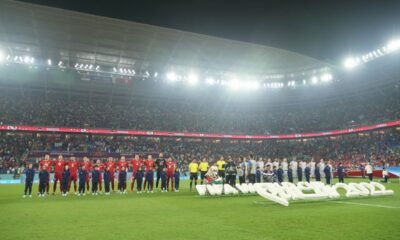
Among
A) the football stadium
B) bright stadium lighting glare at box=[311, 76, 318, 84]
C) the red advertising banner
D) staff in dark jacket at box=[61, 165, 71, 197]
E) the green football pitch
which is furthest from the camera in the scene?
bright stadium lighting glare at box=[311, 76, 318, 84]

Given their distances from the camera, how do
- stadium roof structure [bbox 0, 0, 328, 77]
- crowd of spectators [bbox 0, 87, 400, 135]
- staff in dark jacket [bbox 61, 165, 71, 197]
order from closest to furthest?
staff in dark jacket [bbox 61, 165, 71, 197] < stadium roof structure [bbox 0, 0, 328, 77] < crowd of spectators [bbox 0, 87, 400, 135]

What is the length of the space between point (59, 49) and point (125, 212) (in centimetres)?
3237

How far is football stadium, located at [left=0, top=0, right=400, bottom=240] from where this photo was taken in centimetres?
1934

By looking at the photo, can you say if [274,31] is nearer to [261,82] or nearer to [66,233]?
[66,233]

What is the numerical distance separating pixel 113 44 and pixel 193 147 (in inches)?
835

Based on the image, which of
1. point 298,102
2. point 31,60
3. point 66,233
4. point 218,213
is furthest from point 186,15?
point 298,102

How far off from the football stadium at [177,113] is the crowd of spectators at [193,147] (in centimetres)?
22

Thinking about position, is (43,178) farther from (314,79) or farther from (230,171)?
(314,79)

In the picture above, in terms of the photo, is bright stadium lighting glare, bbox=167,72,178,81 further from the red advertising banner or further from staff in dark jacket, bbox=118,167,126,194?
staff in dark jacket, bbox=118,167,126,194

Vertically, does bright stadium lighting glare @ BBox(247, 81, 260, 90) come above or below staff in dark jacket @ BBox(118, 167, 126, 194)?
above

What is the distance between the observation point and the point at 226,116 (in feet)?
185

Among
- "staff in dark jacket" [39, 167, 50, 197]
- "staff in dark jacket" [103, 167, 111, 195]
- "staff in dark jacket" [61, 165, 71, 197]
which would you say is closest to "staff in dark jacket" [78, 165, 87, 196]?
"staff in dark jacket" [61, 165, 71, 197]

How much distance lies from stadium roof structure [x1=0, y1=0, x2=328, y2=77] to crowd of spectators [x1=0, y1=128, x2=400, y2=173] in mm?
11361

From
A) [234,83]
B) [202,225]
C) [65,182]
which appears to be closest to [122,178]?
[65,182]
